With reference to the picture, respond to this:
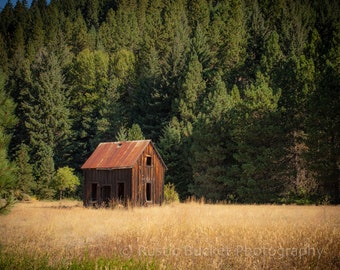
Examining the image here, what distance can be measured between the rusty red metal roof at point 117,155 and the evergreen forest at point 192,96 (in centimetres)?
722

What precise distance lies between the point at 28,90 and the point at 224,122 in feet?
113

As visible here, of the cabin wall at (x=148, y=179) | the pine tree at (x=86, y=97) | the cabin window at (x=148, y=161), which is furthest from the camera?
the pine tree at (x=86, y=97)

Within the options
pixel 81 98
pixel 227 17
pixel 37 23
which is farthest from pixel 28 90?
pixel 227 17

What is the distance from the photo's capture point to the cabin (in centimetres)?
2827

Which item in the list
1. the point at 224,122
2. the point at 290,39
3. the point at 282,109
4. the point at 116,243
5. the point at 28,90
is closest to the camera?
the point at 116,243

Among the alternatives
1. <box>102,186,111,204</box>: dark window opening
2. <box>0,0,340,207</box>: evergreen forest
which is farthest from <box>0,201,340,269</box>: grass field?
<box>102,186,111,204</box>: dark window opening

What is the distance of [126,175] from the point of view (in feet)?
92.9

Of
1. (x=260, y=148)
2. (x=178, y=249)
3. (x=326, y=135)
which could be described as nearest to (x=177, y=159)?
(x=260, y=148)

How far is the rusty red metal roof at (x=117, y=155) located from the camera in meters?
28.7

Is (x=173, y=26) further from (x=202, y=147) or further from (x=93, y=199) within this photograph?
(x=93, y=199)

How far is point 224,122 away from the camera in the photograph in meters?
38.6

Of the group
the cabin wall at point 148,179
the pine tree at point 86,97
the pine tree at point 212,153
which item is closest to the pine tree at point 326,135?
the pine tree at point 212,153

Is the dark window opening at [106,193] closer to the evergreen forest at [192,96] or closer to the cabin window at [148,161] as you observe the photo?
the cabin window at [148,161]

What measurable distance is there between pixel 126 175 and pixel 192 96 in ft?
75.8
